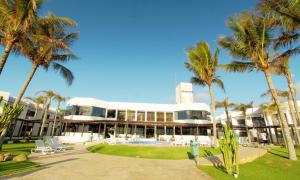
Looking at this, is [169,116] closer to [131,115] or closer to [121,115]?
[131,115]

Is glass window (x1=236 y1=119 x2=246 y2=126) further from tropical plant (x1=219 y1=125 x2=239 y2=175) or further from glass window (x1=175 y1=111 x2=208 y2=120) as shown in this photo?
tropical plant (x1=219 y1=125 x2=239 y2=175)

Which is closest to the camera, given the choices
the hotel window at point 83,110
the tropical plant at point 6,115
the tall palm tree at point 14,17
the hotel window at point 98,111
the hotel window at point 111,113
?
the tropical plant at point 6,115

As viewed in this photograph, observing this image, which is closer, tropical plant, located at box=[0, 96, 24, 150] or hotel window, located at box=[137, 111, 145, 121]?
tropical plant, located at box=[0, 96, 24, 150]

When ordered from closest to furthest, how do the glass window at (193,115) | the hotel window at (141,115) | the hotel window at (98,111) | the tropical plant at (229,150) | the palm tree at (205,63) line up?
the tropical plant at (229,150) → the palm tree at (205,63) → the hotel window at (98,111) → the glass window at (193,115) → the hotel window at (141,115)

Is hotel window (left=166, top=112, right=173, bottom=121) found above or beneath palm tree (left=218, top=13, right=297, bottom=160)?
beneath

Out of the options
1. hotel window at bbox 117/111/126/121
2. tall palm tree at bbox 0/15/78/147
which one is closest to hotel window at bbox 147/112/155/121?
hotel window at bbox 117/111/126/121

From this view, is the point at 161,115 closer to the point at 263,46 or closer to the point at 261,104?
the point at 261,104

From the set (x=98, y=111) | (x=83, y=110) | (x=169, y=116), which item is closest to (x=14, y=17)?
(x=83, y=110)

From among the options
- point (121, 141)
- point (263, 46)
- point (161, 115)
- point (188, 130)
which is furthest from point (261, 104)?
point (121, 141)

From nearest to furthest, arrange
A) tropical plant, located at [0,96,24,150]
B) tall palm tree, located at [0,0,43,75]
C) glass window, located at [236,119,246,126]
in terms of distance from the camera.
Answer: tropical plant, located at [0,96,24,150]
tall palm tree, located at [0,0,43,75]
glass window, located at [236,119,246,126]

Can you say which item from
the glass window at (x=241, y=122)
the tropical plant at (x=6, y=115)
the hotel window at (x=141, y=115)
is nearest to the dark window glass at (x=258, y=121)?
the glass window at (x=241, y=122)

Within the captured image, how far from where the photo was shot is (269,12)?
7.55m

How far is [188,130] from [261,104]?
13.1 meters

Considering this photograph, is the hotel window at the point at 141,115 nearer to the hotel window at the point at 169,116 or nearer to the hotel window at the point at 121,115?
the hotel window at the point at 121,115
